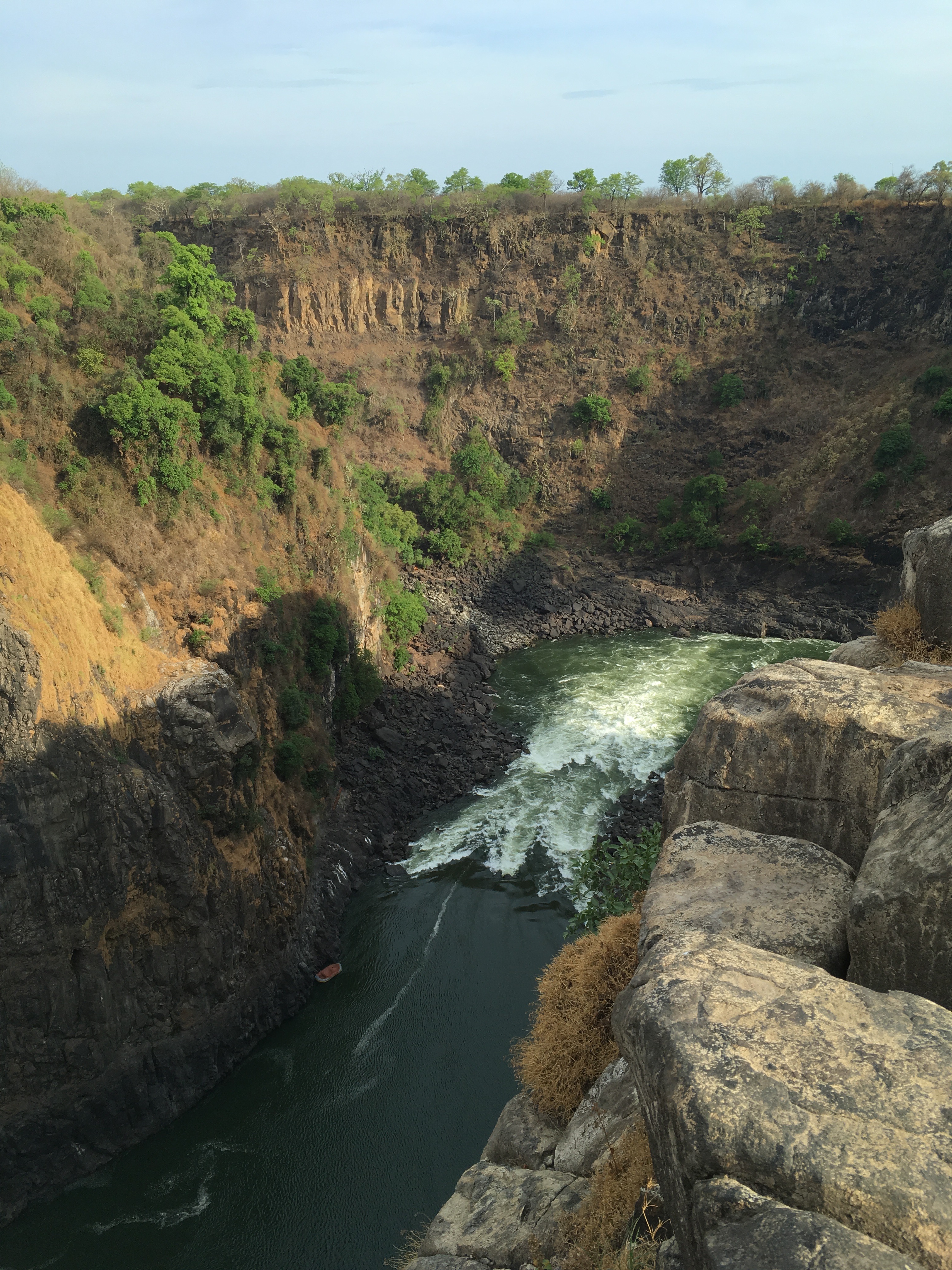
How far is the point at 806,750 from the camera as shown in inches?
364

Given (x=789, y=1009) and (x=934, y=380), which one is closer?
(x=789, y=1009)

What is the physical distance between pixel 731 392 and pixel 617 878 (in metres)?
43.9

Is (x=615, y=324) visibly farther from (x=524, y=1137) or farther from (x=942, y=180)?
(x=524, y=1137)

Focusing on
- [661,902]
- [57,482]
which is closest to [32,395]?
[57,482]

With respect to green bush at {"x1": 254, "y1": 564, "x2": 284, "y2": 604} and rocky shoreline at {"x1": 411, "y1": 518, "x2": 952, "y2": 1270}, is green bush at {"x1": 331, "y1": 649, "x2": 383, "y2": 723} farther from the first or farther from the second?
rocky shoreline at {"x1": 411, "y1": 518, "x2": 952, "y2": 1270}

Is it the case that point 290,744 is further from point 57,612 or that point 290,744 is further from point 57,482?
point 57,482

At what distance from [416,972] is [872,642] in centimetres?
1448

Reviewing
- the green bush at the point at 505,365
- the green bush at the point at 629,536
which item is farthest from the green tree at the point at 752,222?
the green bush at the point at 629,536

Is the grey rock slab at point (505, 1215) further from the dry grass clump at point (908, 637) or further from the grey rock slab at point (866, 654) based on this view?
the dry grass clump at point (908, 637)

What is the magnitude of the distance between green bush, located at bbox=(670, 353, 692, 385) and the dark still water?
3471 cm

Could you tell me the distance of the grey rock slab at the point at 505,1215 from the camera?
25.2 feet

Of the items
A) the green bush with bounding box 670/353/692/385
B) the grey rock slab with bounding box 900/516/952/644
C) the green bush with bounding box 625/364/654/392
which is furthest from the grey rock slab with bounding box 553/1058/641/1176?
the green bush with bounding box 670/353/692/385

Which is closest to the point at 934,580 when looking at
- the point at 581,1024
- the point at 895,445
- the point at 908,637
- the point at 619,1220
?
the point at 908,637

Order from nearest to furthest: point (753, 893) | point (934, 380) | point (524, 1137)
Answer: point (753, 893) → point (524, 1137) → point (934, 380)
